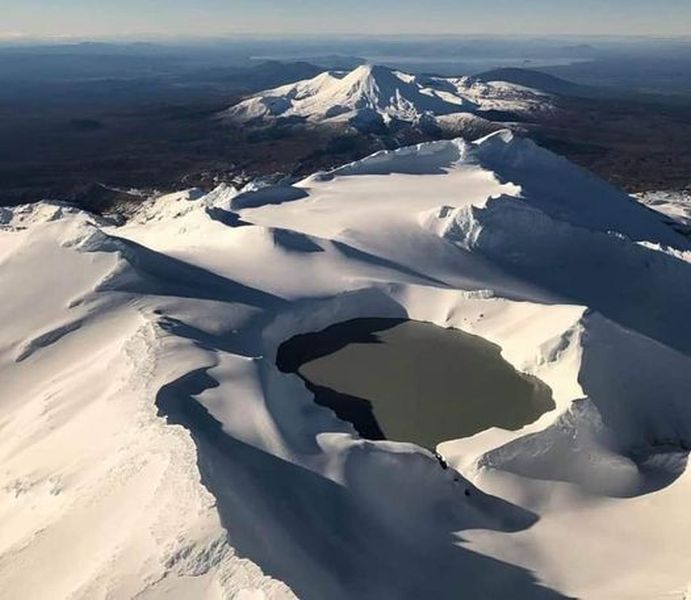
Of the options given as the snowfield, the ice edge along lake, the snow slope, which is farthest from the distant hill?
the ice edge along lake

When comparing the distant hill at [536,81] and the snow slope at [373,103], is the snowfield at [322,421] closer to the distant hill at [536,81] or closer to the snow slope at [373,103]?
the snow slope at [373,103]

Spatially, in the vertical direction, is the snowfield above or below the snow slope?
above

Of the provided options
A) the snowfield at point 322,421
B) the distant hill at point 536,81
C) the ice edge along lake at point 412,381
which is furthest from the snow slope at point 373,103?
the ice edge along lake at point 412,381

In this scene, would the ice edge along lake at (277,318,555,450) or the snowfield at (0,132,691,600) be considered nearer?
the snowfield at (0,132,691,600)

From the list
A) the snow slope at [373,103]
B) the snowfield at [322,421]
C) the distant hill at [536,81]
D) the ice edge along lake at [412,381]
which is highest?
the snowfield at [322,421]

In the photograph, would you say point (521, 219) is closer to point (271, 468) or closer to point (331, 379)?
point (331, 379)

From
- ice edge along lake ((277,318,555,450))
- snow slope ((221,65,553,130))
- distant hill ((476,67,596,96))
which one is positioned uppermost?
ice edge along lake ((277,318,555,450))

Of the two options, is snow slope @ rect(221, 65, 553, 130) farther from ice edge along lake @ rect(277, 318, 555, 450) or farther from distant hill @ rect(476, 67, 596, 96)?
ice edge along lake @ rect(277, 318, 555, 450)
